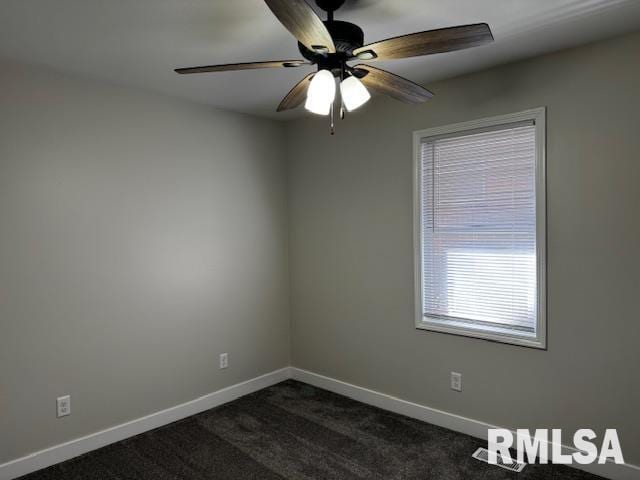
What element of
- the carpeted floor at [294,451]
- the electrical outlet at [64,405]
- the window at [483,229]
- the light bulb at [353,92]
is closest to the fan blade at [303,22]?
the light bulb at [353,92]

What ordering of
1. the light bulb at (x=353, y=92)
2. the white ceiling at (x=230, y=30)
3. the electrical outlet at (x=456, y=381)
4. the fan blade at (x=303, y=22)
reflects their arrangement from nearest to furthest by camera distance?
the fan blade at (x=303, y=22) < the light bulb at (x=353, y=92) < the white ceiling at (x=230, y=30) < the electrical outlet at (x=456, y=381)

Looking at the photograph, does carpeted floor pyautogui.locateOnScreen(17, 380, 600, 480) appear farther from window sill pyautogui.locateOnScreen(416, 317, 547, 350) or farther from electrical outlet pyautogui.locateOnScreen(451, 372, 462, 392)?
window sill pyautogui.locateOnScreen(416, 317, 547, 350)

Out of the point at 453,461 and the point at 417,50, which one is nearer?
the point at 417,50

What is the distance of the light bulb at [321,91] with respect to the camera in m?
1.79

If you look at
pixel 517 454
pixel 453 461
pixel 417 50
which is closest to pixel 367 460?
pixel 453 461

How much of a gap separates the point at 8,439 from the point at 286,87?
9.29 ft

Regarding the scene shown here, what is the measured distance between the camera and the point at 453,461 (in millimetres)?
2721

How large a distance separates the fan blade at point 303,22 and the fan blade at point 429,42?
0.62ft

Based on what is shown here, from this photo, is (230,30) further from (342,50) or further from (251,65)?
(342,50)

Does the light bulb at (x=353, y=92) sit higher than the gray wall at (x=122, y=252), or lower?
higher

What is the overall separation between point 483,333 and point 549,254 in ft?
2.22

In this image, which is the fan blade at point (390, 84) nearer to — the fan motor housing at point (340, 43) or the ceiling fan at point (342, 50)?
the ceiling fan at point (342, 50)

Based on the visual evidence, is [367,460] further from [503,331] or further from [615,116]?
[615,116]

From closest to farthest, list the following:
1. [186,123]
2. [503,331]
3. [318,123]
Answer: [503,331] < [186,123] < [318,123]
